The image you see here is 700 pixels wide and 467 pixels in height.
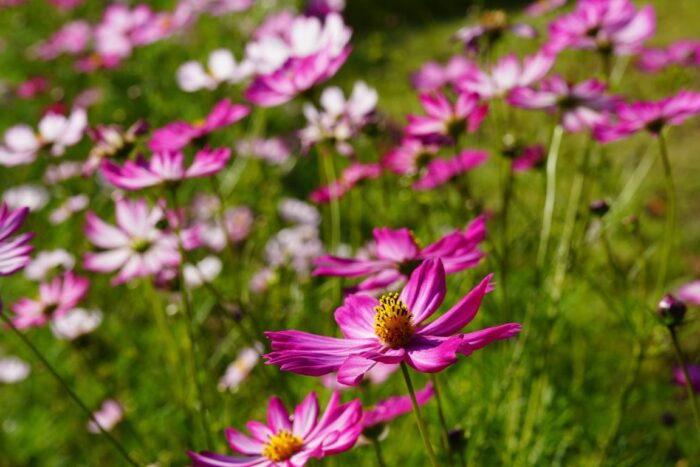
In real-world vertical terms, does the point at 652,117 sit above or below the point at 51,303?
above

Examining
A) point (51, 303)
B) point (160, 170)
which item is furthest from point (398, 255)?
point (51, 303)

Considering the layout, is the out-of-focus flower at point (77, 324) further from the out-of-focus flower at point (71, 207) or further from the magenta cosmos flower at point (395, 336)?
the magenta cosmos flower at point (395, 336)

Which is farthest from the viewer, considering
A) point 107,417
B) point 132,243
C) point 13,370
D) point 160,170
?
point 13,370

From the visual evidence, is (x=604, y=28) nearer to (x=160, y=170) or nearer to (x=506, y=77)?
(x=506, y=77)

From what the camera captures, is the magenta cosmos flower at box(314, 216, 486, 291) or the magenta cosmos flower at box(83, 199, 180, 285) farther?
the magenta cosmos flower at box(83, 199, 180, 285)

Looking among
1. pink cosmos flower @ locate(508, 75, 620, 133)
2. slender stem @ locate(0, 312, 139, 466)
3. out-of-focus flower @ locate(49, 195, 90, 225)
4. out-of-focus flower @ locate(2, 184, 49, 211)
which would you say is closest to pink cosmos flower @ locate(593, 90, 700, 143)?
pink cosmos flower @ locate(508, 75, 620, 133)

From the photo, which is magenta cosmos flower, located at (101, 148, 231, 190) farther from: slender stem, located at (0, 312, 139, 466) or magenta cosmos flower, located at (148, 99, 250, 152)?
slender stem, located at (0, 312, 139, 466)
